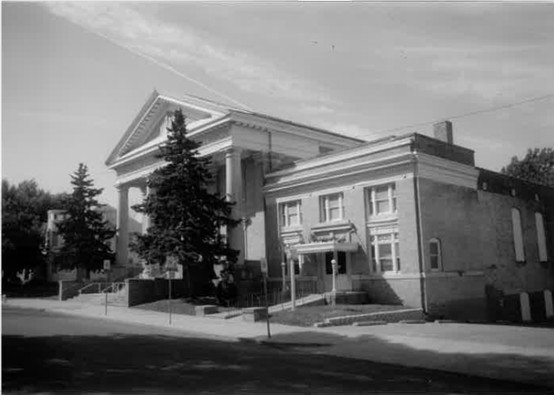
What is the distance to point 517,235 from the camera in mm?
32406

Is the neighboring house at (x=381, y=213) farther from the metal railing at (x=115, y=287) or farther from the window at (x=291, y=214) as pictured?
the metal railing at (x=115, y=287)

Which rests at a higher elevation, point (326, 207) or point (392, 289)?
point (326, 207)

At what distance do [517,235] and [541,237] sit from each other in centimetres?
354

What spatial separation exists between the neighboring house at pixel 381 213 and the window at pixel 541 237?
0.07 meters

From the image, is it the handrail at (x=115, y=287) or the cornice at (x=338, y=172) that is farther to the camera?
the handrail at (x=115, y=287)

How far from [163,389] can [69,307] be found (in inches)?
881

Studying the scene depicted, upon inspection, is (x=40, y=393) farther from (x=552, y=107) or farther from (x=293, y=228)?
(x=293, y=228)

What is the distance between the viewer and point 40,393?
919 centimetres

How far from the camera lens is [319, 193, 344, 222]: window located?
93.7 ft

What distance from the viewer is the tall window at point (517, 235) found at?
3206 centimetres

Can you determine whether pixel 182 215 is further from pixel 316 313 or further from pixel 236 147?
pixel 316 313

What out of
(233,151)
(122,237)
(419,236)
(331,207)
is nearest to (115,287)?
(122,237)

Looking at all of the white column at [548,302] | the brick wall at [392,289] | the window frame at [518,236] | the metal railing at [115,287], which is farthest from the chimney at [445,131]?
the metal railing at [115,287]

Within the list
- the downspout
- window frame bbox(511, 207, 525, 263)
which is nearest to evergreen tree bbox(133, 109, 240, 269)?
the downspout
